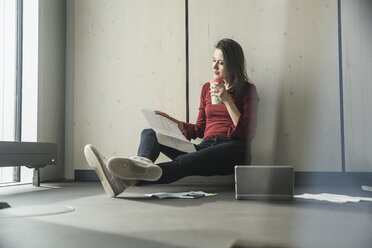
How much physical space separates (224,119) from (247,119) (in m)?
0.17

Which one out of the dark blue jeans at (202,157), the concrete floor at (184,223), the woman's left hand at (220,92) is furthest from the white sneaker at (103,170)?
the woman's left hand at (220,92)

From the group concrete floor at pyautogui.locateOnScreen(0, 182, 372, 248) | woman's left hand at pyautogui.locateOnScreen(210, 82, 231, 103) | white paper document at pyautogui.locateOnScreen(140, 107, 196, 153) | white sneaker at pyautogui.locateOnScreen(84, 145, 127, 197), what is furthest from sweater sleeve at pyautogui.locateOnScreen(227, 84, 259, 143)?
white sneaker at pyautogui.locateOnScreen(84, 145, 127, 197)

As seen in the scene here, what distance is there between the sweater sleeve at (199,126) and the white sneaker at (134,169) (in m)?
0.66

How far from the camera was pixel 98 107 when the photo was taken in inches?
120

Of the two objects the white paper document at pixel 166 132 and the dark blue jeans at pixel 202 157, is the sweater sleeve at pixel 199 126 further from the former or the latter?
the white paper document at pixel 166 132

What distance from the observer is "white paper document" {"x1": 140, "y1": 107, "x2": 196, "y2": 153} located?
195 centimetres

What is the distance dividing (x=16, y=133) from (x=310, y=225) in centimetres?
226

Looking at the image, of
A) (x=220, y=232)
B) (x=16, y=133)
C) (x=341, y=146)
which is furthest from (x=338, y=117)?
(x=16, y=133)

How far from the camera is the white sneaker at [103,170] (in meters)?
1.79

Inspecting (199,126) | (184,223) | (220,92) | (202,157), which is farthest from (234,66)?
(184,223)

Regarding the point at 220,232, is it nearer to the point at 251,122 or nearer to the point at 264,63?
the point at 251,122

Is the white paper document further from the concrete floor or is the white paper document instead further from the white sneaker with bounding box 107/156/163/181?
the concrete floor

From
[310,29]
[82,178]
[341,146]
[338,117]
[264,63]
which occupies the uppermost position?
[310,29]

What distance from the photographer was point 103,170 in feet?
5.86
